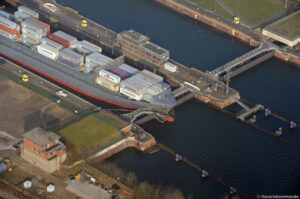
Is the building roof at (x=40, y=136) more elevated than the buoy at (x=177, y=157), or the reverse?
the building roof at (x=40, y=136)

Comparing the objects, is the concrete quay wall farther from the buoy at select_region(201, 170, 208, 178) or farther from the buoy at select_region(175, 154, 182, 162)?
the buoy at select_region(201, 170, 208, 178)

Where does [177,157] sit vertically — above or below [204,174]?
above

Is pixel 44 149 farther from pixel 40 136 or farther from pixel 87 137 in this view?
pixel 87 137

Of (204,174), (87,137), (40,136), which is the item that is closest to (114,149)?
(87,137)

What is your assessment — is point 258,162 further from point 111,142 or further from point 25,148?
point 25,148

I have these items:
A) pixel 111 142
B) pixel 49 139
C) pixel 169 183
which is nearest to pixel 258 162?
→ pixel 169 183

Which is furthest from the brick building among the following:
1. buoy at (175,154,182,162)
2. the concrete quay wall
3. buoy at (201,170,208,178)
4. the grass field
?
buoy at (201,170,208,178)

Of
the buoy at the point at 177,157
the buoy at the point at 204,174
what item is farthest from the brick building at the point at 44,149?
the buoy at the point at 204,174

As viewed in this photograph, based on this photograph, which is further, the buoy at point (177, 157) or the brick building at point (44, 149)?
the buoy at point (177, 157)

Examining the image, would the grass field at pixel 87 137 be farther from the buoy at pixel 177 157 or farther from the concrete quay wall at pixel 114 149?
the buoy at pixel 177 157
